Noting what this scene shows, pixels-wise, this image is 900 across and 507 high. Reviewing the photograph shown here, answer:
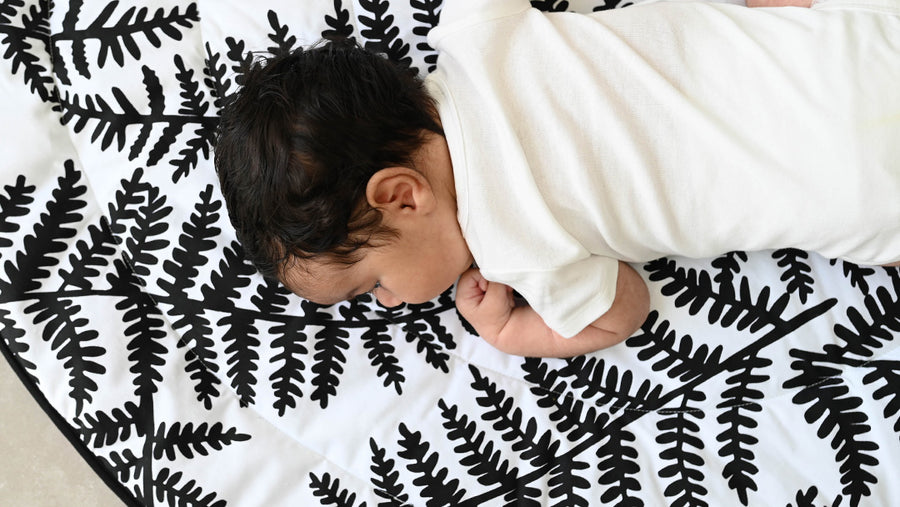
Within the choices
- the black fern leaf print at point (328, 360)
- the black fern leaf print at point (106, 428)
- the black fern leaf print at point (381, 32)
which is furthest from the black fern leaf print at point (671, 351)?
the black fern leaf print at point (106, 428)

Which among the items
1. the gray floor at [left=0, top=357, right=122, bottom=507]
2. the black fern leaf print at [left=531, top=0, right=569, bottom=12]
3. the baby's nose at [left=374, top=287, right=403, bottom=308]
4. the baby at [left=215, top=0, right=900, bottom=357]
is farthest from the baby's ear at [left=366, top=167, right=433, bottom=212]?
the gray floor at [left=0, top=357, right=122, bottom=507]

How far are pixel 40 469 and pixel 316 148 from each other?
861mm

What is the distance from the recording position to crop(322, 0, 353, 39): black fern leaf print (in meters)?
1.14

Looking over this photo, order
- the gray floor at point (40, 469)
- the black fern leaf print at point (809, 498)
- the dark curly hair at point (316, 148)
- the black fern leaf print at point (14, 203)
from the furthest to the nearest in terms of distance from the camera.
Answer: the gray floor at point (40, 469) → the black fern leaf print at point (14, 203) → the black fern leaf print at point (809, 498) → the dark curly hair at point (316, 148)

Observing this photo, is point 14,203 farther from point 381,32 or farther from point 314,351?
point 381,32

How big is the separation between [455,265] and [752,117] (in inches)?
17.4

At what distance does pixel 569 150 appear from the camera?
0.96 m

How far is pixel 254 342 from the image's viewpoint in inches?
44.1

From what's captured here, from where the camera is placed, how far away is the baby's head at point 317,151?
89cm

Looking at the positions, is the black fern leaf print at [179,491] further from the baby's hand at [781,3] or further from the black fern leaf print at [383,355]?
the baby's hand at [781,3]

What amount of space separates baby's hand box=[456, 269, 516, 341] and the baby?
59 mm

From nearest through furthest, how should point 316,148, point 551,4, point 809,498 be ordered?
point 316,148 → point 809,498 → point 551,4

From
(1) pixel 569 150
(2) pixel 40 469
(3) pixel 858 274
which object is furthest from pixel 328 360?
(3) pixel 858 274

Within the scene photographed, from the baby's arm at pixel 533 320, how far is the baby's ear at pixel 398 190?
0.64ft
